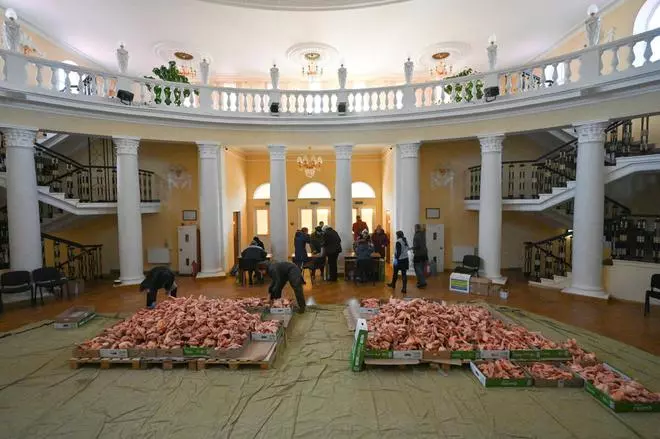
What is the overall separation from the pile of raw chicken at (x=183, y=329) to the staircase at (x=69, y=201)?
6244mm

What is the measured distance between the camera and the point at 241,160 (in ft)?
50.4

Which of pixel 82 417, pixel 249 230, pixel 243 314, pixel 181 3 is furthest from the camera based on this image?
pixel 249 230

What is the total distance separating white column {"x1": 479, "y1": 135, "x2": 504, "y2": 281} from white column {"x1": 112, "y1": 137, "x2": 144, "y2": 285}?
11.4 metres

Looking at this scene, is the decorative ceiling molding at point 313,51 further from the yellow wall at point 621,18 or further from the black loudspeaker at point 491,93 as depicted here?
the yellow wall at point 621,18

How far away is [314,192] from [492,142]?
8752 mm

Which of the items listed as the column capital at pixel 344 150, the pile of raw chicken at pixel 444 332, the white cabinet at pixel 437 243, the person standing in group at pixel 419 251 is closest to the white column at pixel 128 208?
the column capital at pixel 344 150

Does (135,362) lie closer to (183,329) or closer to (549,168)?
(183,329)

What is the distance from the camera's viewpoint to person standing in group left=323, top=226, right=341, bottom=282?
36.4ft

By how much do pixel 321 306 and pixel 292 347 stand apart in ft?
8.02

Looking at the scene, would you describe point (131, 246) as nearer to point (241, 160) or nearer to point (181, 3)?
point (241, 160)

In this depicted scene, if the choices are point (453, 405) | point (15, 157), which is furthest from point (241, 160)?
point (453, 405)

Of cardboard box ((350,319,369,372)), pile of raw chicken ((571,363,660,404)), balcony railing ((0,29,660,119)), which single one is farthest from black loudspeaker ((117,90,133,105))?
pile of raw chicken ((571,363,660,404))

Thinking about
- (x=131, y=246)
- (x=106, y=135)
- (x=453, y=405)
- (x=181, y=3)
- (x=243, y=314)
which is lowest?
(x=453, y=405)

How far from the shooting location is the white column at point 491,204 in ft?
34.9
